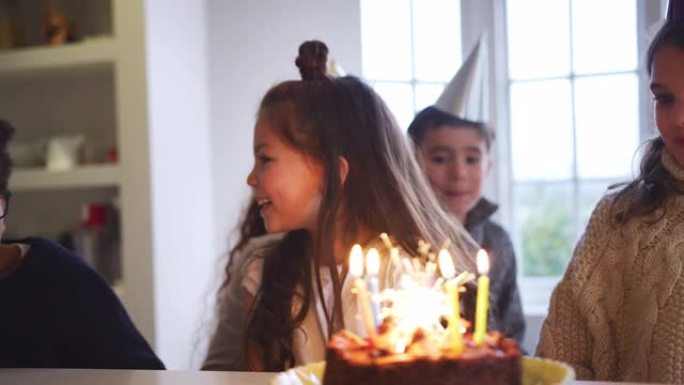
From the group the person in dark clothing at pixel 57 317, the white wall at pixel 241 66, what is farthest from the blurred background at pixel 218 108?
the person in dark clothing at pixel 57 317

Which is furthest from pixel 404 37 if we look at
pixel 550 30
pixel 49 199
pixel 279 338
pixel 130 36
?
pixel 279 338

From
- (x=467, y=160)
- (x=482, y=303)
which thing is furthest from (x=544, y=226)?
(x=482, y=303)

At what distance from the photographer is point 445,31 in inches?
83.2

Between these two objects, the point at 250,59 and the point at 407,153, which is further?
the point at 250,59

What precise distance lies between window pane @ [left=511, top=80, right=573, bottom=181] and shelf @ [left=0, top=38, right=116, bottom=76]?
1.07 metres

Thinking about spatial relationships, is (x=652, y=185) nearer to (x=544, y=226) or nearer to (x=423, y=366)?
(x=423, y=366)

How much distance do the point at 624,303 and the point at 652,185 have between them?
0.50ft

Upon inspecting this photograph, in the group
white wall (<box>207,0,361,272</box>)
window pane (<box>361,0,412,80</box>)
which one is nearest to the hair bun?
white wall (<box>207,0,361,272</box>)

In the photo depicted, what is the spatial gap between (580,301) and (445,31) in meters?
1.31

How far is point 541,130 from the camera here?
2062mm

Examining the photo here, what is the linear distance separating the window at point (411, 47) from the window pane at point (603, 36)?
320 mm

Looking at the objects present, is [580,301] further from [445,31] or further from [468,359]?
[445,31]

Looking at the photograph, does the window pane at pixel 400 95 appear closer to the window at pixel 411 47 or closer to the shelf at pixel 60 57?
the window at pixel 411 47

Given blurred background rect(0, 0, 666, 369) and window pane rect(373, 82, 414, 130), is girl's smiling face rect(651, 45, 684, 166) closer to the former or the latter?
blurred background rect(0, 0, 666, 369)
